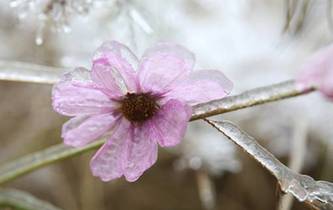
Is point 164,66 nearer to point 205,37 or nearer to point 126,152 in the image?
point 126,152

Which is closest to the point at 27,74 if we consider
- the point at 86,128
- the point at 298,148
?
the point at 86,128

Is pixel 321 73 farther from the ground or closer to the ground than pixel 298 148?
closer to the ground

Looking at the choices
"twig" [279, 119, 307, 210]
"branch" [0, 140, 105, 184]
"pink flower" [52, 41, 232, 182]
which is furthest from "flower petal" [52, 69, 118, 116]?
"twig" [279, 119, 307, 210]

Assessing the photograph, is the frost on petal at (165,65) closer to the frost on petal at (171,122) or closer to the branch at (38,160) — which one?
the frost on petal at (171,122)

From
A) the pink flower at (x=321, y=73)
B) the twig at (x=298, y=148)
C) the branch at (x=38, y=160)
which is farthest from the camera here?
the twig at (x=298, y=148)

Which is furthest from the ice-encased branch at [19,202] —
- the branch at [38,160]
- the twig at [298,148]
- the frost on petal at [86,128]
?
the twig at [298,148]

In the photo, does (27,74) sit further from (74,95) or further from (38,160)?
(74,95)
